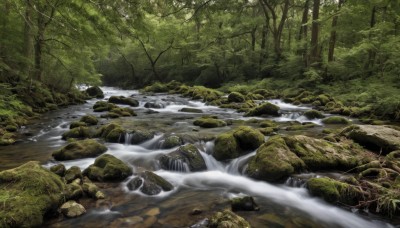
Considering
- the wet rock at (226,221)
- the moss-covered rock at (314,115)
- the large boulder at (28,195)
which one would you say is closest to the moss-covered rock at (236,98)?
the moss-covered rock at (314,115)

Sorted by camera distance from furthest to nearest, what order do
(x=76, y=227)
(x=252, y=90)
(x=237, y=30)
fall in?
(x=237, y=30) → (x=252, y=90) → (x=76, y=227)

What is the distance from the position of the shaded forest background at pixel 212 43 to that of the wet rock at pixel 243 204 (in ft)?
15.4

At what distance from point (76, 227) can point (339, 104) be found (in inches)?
571

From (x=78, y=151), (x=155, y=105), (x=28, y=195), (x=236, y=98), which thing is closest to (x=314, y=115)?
(x=236, y=98)

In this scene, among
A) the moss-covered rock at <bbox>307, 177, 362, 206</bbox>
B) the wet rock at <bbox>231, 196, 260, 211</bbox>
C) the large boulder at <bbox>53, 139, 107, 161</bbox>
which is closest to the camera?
the wet rock at <bbox>231, 196, 260, 211</bbox>

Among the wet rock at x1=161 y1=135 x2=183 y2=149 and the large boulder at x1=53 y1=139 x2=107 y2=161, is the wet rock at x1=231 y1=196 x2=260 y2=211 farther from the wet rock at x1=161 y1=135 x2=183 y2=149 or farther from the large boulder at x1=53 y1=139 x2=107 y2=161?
the large boulder at x1=53 y1=139 x2=107 y2=161

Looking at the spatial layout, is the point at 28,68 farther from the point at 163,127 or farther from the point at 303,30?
the point at 303,30

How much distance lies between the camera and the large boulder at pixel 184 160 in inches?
279

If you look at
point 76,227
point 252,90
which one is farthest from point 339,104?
point 76,227

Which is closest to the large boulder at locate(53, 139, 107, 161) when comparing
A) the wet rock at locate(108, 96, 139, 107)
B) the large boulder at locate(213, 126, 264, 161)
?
the large boulder at locate(213, 126, 264, 161)

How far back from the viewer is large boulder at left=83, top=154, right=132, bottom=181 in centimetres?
612

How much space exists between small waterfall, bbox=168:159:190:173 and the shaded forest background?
3.69 metres

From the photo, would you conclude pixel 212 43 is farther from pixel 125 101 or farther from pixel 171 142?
pixel 171 142

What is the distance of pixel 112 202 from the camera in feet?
17.3
